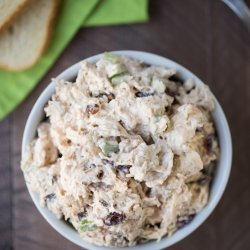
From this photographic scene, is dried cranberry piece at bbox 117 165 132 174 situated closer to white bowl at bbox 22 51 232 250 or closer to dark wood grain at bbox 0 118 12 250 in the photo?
white bowl at bbox 22 51 232 250

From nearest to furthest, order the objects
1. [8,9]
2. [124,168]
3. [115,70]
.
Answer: [124,168]
[115,70]
[8,9]

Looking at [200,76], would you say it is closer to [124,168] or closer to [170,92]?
[170,92]

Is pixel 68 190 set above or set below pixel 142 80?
below

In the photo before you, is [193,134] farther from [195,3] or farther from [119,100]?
[195,3]

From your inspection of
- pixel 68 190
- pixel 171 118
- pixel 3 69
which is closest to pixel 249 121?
pixel 171 118

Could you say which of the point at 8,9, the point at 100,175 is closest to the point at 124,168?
the point at 100,175

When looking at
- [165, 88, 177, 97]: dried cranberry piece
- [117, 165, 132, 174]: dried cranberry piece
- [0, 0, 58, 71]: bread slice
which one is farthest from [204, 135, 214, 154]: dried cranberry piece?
[0, 0, 58, 71]: bread slice
